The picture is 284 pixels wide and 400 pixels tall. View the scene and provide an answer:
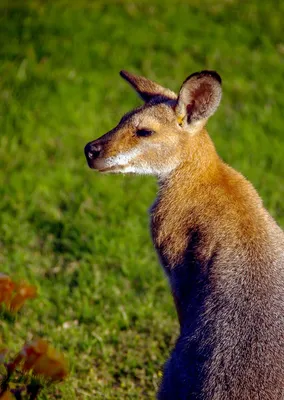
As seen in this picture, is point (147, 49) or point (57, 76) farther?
point (147, 49)

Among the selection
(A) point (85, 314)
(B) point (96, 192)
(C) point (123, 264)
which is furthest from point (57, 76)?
(A) point (85, 314)

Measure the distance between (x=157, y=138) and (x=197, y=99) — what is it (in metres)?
0.29

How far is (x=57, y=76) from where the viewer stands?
26.8ft

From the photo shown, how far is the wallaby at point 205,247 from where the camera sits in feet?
11.9

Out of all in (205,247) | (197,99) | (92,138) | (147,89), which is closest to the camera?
(205,247)

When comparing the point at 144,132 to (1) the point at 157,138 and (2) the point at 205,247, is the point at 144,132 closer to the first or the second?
(1) the point at 157,138

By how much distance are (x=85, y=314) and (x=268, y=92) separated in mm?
3670

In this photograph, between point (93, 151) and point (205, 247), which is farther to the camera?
point (93, 151)

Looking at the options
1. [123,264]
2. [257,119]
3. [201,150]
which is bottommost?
[257,119]

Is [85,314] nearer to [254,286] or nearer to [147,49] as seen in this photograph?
[254,286]

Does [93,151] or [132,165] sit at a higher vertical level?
[93,151]

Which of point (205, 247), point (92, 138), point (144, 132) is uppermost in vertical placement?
point (144, 132)

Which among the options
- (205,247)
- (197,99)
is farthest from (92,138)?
(205,247)

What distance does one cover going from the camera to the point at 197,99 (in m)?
4.38
